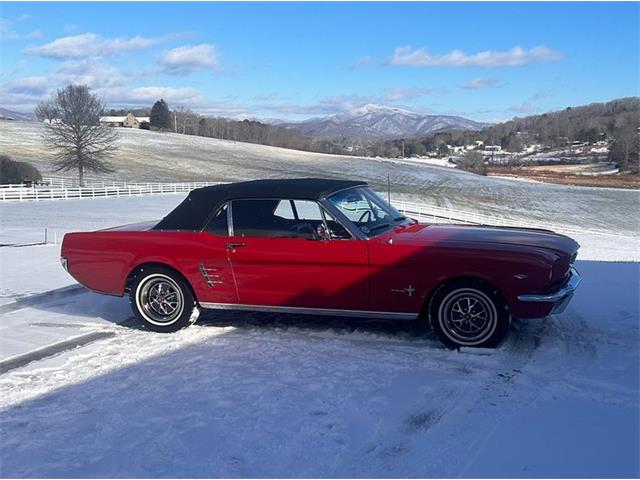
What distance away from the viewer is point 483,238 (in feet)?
18.4

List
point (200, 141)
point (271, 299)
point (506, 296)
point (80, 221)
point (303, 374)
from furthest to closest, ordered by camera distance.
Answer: point (200, 141) < point (80, 221) < point (271, 299) < point (506, 296) < point (303, 374)

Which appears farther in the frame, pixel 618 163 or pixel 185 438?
pixel 618 163

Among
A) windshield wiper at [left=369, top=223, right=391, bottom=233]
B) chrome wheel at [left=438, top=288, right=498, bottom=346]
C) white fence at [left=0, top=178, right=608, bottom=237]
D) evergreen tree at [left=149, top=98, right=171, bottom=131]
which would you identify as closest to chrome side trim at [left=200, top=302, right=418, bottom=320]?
chrome wheel at [left=438, top=288, right=498, bottom=346]

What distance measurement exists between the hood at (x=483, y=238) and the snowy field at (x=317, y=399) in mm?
801

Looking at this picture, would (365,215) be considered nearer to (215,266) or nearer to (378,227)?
(378,227)

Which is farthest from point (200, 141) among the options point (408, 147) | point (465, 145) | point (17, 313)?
point (17, 313)

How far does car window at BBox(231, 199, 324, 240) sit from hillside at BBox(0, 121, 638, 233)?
27.8 metres

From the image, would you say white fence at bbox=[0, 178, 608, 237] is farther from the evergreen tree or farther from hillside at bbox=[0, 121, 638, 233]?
the evergreen tree

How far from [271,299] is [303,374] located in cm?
122

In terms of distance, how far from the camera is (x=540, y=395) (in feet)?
14.1

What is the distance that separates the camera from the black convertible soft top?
605 cm

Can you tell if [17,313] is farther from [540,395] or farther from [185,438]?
[540,395]

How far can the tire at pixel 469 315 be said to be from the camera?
524cm

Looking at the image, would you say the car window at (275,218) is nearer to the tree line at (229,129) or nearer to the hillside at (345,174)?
the hillside at (345,174)
